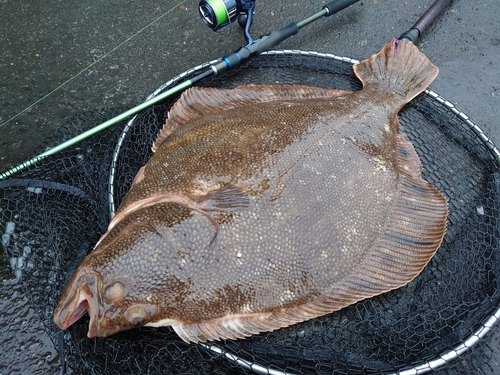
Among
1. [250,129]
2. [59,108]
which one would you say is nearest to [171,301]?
[250,129]

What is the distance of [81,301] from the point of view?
1865 mm

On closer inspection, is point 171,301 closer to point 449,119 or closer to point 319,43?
point 449,119

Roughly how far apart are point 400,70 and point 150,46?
211 cm

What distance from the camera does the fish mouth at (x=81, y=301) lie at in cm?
184

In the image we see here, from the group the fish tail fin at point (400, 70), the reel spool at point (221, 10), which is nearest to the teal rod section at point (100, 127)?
the reel spool at point (221, 10)

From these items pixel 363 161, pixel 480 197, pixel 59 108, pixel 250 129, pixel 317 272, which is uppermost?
pixel 59 108

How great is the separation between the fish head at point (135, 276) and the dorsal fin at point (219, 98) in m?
0.78

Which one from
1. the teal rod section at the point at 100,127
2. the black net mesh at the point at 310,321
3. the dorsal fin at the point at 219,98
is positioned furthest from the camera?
the dorsal fin at the point at 219,98

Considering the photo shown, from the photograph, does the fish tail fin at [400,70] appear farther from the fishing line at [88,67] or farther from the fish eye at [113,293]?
the fish eye at [113,293]

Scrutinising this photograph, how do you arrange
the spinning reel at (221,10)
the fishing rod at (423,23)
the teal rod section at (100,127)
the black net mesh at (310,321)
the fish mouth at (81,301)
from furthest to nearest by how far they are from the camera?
the fishing rod at (423,23) → the spinning reel at (221,10) → the teal rod section at (100,127) → the black net mesh at (310,321) → the fish mouth at (81,301)

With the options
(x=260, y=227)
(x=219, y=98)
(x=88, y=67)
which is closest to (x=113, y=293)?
(x=260, y=227)

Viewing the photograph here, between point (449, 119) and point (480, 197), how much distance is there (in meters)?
0.61

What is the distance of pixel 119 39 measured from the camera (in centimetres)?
350

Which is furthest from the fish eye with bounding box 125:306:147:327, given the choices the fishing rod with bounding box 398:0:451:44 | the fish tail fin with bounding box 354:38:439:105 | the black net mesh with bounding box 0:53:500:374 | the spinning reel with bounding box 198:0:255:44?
the fishing rod with bounding box 398:0:451:44
